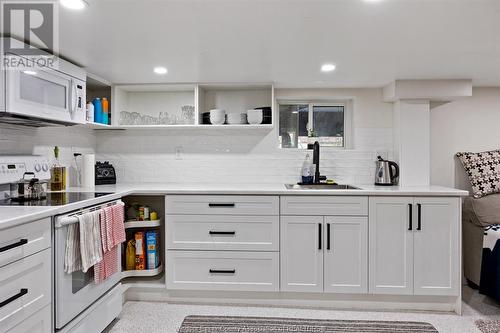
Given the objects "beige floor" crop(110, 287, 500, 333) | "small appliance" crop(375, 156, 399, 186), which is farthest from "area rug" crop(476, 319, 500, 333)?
"small appliance" crop(375, 156, 399, 186)

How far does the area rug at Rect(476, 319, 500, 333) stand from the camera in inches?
95.1

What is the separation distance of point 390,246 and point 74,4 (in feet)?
8.87

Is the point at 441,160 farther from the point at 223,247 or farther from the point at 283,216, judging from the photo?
the point at 223,247

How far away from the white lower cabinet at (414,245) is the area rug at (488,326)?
0.27 metres

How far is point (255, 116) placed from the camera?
3.21 m

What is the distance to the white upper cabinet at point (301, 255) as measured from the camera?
2.79 metres

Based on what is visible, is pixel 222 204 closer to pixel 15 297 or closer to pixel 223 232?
pixel 223 232

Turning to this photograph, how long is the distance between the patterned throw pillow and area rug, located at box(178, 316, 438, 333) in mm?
1454

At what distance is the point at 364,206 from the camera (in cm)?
276

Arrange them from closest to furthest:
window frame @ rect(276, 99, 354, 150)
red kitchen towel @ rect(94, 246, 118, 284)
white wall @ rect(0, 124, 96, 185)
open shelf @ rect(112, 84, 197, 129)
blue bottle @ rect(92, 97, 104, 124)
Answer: red kitchen towel @ rect(94, 246, 118, 284) < white wall @ rect(0, 124, 96, 185) < blue bottle @ rect(92, 97, 104, 124) < open shelf @ rect(112, 84, 197, 129) < window frame @ rect(276, 99, 354, 150)

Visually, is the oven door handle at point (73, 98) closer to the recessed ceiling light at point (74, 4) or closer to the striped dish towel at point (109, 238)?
the striped dish towel at point (109, 238)

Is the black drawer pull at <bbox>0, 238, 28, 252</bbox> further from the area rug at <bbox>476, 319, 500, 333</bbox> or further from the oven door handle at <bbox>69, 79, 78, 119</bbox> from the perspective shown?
the area rug at <bbox>476, 319, 500, 333</bbox>

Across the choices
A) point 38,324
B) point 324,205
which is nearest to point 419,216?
point 324,205

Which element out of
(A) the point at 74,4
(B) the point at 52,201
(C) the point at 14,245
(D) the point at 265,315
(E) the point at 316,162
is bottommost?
(D) the point at 265,315
